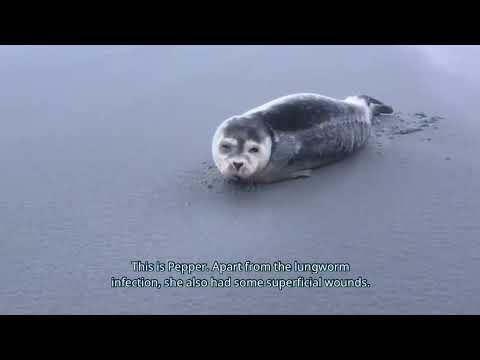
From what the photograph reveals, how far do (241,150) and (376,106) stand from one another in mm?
1761

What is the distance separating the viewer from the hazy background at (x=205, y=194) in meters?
3.27

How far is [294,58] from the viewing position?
6.90 metres

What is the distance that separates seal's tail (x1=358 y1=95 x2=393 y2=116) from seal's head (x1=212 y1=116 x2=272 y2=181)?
1.53 meters

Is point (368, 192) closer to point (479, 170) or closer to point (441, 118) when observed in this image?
point (479, 170)

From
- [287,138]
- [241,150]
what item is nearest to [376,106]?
[287,138]

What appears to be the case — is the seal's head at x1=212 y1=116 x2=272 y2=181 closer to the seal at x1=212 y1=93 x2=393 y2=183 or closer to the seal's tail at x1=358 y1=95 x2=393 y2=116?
the seal at x1=212 y1=93 x2=393 y2=183

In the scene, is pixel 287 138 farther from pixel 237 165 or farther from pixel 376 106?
pixel 376 106

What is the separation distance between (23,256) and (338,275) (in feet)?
5.75

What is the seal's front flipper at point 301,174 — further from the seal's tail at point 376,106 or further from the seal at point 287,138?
the seal's tail at point 376,106

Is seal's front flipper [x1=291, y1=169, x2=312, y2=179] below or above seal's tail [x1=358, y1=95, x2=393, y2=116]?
below

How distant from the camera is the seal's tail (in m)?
5.57

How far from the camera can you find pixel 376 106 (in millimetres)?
5594

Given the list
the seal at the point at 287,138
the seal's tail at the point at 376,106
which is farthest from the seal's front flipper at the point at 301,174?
the seal's tail at the point at 376,106

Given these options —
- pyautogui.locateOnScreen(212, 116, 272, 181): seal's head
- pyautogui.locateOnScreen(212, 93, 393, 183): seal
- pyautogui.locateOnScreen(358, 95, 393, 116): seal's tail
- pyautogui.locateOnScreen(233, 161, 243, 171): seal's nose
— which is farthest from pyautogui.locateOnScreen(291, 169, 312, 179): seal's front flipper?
pyautogui.locateOnScreen(358, 95, 393, 116): seal's tail
